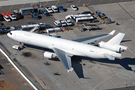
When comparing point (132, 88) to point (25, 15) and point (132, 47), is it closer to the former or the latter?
point (132, 47)

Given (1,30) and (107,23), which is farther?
(107,23)

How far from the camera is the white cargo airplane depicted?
215 ft

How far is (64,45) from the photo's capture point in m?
71.8

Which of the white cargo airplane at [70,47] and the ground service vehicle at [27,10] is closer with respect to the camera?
the white cargo airplane at [70,47]

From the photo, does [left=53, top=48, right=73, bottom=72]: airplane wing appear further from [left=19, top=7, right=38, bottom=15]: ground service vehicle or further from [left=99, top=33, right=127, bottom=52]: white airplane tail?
[left=19, top=7, right=38, bottom=15]: ground service vehicle

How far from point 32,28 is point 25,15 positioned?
564 inches

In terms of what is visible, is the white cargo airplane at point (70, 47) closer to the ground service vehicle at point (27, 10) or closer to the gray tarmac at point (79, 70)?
the gray tarmac at point (79, 70)

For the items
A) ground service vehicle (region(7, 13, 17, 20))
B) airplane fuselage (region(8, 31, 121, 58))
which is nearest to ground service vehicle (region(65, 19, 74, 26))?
airplane fuselage (region(8, 31, 121, 58))

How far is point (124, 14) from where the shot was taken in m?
107

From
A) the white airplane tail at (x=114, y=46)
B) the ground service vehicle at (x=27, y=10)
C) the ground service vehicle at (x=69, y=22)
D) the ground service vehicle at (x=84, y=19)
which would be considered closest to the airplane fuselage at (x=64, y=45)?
the white airplane tail at (x=114, y=46)

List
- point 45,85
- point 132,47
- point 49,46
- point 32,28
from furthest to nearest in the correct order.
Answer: point 32,28 < point 132,47 < point 49,46 < point 45,85

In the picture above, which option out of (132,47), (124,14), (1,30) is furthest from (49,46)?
(124,14)

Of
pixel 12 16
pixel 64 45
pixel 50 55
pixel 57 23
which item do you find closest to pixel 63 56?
pixel 64 45

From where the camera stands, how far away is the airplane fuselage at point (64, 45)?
2682 inches
